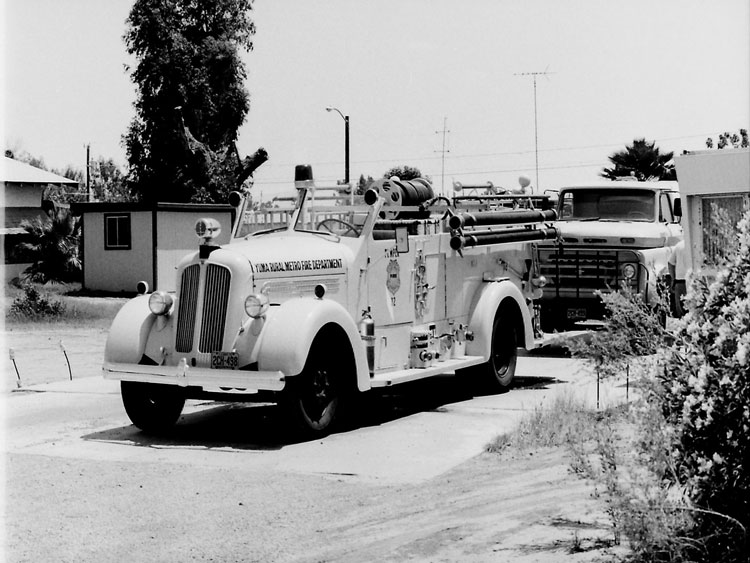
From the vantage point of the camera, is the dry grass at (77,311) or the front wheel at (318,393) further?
the dry grass at (77,311)

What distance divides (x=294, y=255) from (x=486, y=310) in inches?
118

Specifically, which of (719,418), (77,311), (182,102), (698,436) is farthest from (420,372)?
(182,102)

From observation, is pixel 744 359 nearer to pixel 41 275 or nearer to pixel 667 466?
pixel 667 466

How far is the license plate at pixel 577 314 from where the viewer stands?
647 inches

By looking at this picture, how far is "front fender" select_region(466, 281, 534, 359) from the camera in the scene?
42.9 ft

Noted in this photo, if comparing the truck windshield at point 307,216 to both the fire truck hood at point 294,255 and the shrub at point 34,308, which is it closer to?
the fire truck hood at point 294,255

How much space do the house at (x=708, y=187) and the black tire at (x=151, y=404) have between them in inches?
191

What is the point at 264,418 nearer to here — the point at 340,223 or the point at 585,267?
the point at 340,223

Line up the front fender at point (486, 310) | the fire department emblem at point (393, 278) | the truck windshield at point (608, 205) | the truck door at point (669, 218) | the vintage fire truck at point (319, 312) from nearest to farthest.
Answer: the vintage fire truck at point (319, 312), the fire department emblem at point (393, 278), the front fender at point (486, 310), the truck door at point (669, 218), the truck windshield at point (608, 205)

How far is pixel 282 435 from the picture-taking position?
10922mm

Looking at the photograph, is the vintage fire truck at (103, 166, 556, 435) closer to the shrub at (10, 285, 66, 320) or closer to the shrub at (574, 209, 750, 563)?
the shrub at (574, 209, 750, 563)

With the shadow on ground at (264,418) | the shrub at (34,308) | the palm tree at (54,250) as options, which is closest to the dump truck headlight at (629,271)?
the shadow on ground at (264,418)

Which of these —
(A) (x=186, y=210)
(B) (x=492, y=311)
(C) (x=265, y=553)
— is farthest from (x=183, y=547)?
(A) (x=186, y=210)

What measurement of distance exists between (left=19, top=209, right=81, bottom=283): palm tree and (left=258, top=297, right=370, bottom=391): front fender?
2717 cm
